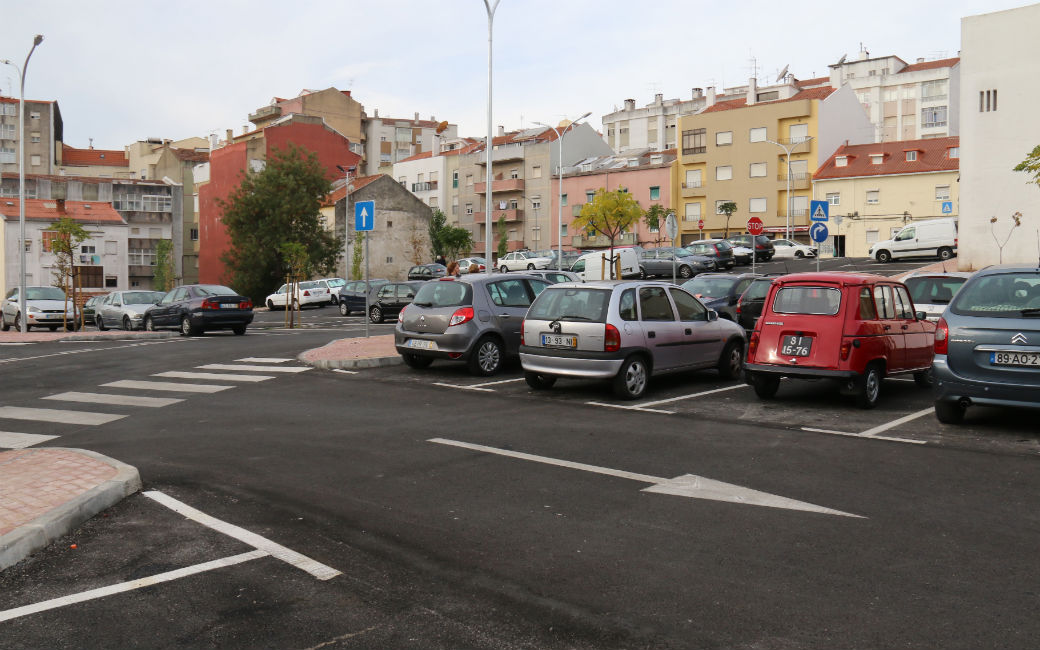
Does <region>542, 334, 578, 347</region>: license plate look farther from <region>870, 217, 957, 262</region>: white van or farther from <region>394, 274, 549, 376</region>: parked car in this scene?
<region>870, 217, 957, 262</region>: white van

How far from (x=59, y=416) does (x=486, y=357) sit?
619 cm

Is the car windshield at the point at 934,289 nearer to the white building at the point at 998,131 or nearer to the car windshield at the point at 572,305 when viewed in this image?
the car windshield at the point at 572,305

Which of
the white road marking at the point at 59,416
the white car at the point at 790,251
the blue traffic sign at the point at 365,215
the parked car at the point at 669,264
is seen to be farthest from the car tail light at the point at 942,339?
the white car at the point at 790,251

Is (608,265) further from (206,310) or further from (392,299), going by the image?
(206,310)

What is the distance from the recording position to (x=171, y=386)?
14.0 meters

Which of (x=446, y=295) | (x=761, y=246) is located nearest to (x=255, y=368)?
(x=446, y=295)

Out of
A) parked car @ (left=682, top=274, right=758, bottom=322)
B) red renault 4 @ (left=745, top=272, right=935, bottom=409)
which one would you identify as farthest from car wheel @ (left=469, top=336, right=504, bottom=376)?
parked car @ (left=682, top=274, right=758, bottom=322)

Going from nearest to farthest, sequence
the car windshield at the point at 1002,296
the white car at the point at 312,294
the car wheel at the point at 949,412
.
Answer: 1. the car windshield at the point at 1002,296
2. the car wheel at the point at 949,412
3. the white car at the point at 312,294

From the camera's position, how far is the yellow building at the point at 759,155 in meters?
→ 72.2

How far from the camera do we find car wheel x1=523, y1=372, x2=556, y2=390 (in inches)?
504

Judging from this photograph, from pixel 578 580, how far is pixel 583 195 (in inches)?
3158

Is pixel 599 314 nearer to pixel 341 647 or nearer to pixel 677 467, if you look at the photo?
pixel 677 467

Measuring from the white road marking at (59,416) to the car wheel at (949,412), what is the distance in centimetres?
947

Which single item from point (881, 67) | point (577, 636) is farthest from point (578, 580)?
point (881, 67)
